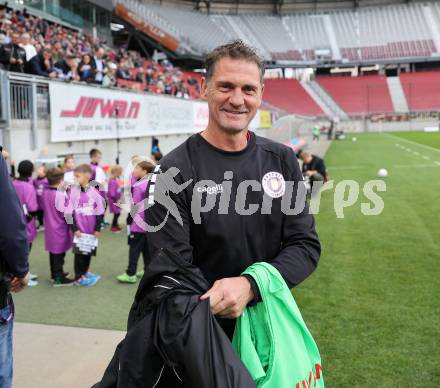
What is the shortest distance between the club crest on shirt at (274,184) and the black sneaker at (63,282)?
17.7 ft

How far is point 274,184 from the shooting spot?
1998mm

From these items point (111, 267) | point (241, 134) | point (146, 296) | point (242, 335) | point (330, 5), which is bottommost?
point (111, 267)

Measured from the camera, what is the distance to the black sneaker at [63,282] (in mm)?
6689

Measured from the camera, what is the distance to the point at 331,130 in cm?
4888

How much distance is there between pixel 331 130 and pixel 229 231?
4874cm

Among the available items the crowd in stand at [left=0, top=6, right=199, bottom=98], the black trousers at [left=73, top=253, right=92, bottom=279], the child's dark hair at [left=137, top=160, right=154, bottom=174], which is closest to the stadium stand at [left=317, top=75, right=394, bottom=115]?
the crowd in stand at [left=0, top=6, right=199, bottom=98]

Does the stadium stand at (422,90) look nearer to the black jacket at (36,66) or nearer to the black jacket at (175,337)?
the black jacket at (36,66)

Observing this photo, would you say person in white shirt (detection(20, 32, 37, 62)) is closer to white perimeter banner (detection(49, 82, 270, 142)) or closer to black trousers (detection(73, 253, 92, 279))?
white perimeter banner (detection(49, 82, 270, 142))

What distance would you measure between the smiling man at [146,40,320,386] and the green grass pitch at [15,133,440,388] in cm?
238

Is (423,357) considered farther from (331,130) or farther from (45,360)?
(331,130)

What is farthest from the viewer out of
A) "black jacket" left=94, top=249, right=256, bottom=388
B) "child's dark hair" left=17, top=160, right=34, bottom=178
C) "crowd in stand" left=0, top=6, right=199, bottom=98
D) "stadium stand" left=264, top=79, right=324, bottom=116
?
"stadium stand" left=264, top=79, right=324, bottom=116

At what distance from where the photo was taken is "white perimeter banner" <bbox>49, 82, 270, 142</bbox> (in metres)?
11.8

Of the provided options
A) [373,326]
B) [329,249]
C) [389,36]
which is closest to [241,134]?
[373,326]

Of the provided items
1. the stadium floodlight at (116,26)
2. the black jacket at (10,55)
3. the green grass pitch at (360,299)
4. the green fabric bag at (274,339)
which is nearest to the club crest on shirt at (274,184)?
the green fabric bag at (274,339)
